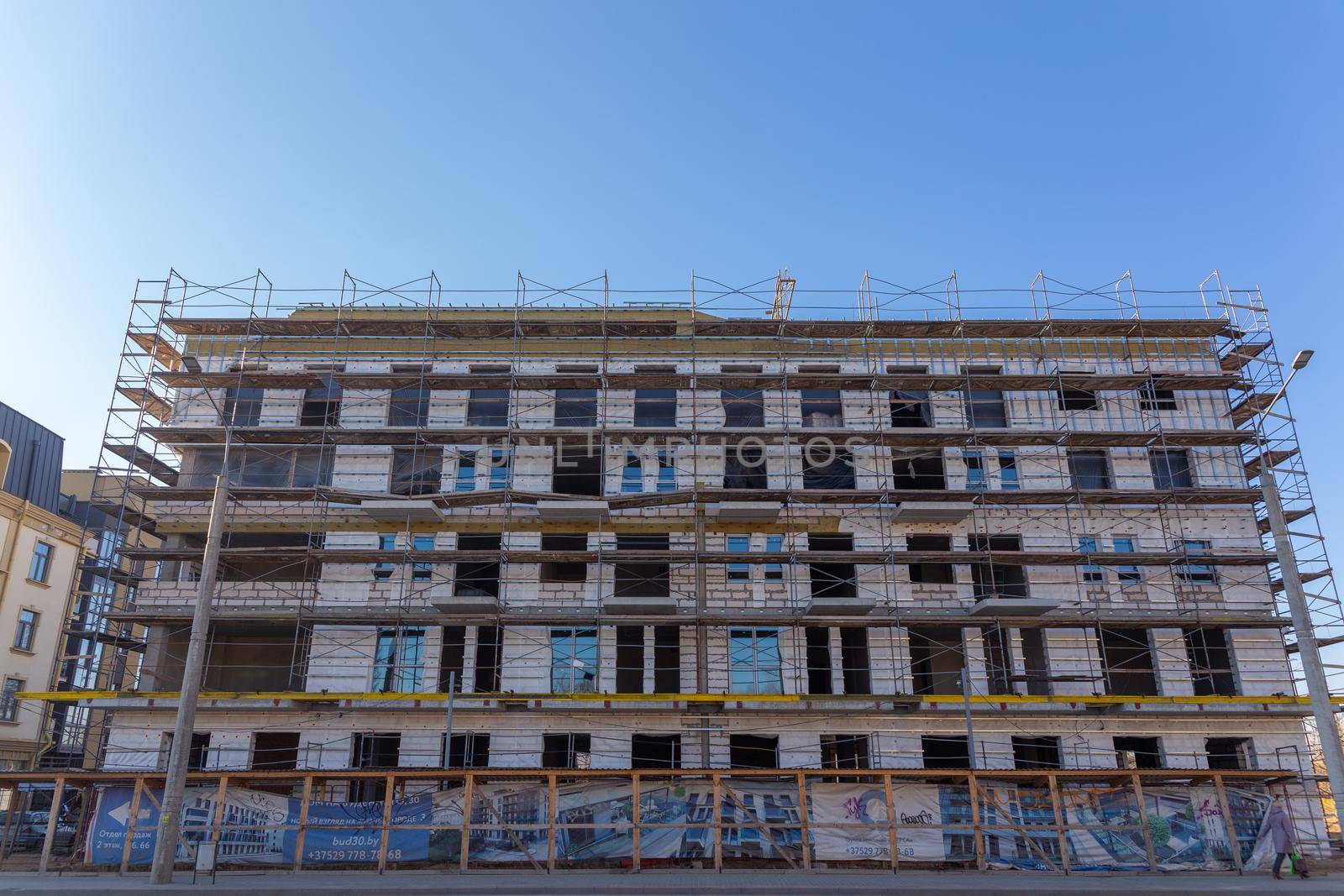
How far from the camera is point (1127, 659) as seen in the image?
29391 millimetres

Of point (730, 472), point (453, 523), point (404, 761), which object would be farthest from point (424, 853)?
point (730, 472)

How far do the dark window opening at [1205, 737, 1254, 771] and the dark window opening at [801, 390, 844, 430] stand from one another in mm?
14204

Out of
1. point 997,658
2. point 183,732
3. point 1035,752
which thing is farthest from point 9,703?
point 1035,752

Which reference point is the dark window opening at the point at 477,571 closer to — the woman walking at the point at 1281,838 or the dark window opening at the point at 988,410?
the dark window opening at the point at 988,410

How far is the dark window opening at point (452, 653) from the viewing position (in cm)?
2898

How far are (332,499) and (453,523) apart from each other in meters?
3.70

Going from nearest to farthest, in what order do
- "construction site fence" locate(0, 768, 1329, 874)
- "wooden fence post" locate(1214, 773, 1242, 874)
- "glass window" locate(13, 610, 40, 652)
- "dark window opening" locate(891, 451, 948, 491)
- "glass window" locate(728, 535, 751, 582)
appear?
"construction site fence" locate(0, 768, 1329, 874)
"wooden fence post" locate(1214, 773, 1242, 874)
"glass window" locate(728, 535, 751, 582)
"dark window opening" locate(891, 451, 948, 491)
"glass window" locate(13, 610, 40, 652)

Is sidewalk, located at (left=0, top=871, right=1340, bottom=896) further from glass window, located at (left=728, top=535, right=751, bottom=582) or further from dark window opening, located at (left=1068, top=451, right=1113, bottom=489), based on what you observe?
dark window opening, located at (left=1068, top=451, right=1113, bottom=489)

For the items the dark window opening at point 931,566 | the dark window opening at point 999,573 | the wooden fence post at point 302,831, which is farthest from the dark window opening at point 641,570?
the wooden fence post at point 302,831

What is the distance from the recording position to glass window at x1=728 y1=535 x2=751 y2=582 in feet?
96.8

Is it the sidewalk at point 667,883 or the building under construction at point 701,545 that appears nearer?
the sidewalk at point 667,883

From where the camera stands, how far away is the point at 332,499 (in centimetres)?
2992

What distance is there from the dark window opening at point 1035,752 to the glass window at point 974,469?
7644mm

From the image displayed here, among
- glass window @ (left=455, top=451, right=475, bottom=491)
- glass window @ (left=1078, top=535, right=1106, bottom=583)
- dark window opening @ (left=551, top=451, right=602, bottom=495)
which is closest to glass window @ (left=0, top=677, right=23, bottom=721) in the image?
glass window @ (left=455, top=451, right=475, bottom=491)
